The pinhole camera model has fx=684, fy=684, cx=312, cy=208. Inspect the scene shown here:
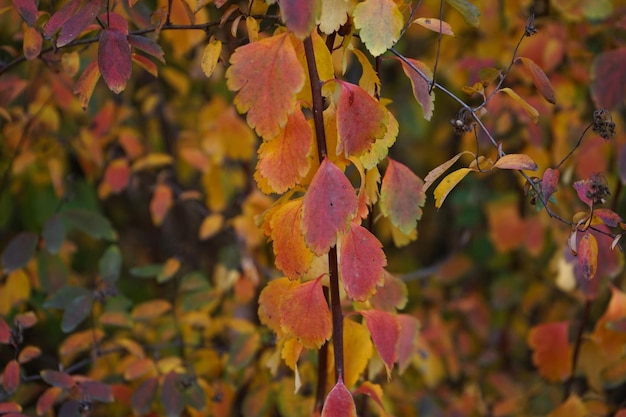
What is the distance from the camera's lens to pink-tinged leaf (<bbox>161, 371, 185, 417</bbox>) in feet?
3.93

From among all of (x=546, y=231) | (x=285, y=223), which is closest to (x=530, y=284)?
(x=546, y=231)

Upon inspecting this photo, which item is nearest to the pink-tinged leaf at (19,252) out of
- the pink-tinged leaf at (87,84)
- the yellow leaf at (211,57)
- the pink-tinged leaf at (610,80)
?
the pink-tinged leaf at (87,84)

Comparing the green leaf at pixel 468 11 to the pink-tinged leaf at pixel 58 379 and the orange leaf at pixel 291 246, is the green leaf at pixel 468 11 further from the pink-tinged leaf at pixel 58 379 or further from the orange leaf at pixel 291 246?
the pink-tinged leaf at pixel 58 379

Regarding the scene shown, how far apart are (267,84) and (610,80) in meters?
0.82

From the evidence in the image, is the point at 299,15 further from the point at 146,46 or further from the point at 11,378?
the point at 11,378

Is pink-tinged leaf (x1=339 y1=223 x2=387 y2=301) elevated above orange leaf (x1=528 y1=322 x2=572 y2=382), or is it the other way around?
pink-tinged leaf (x1=339 y1=223 x2=387 y2=301)

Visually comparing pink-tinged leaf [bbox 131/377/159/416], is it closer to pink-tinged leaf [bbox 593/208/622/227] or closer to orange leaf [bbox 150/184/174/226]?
orange leaf [bbox 150/184/174/226]

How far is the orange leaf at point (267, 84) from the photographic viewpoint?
76cm

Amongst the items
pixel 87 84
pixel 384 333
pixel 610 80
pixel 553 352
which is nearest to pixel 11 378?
pixel 87 84

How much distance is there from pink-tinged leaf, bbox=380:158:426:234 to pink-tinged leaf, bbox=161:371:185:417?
57 centimetres

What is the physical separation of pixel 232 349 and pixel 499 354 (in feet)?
Answer: 3.12

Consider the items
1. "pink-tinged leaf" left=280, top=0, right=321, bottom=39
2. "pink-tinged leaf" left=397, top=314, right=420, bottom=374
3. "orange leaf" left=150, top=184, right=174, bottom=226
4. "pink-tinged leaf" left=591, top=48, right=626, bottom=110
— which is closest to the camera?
"pink-tinged leaf" left=280, top=0, right=321, bottom=39

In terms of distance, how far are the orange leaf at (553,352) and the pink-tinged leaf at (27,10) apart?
1.09 metres

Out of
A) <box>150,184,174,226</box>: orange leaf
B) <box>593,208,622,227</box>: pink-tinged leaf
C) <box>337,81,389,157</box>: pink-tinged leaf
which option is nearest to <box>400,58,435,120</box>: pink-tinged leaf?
<box>337,81,389,157</box>: pink-tinged leaf
